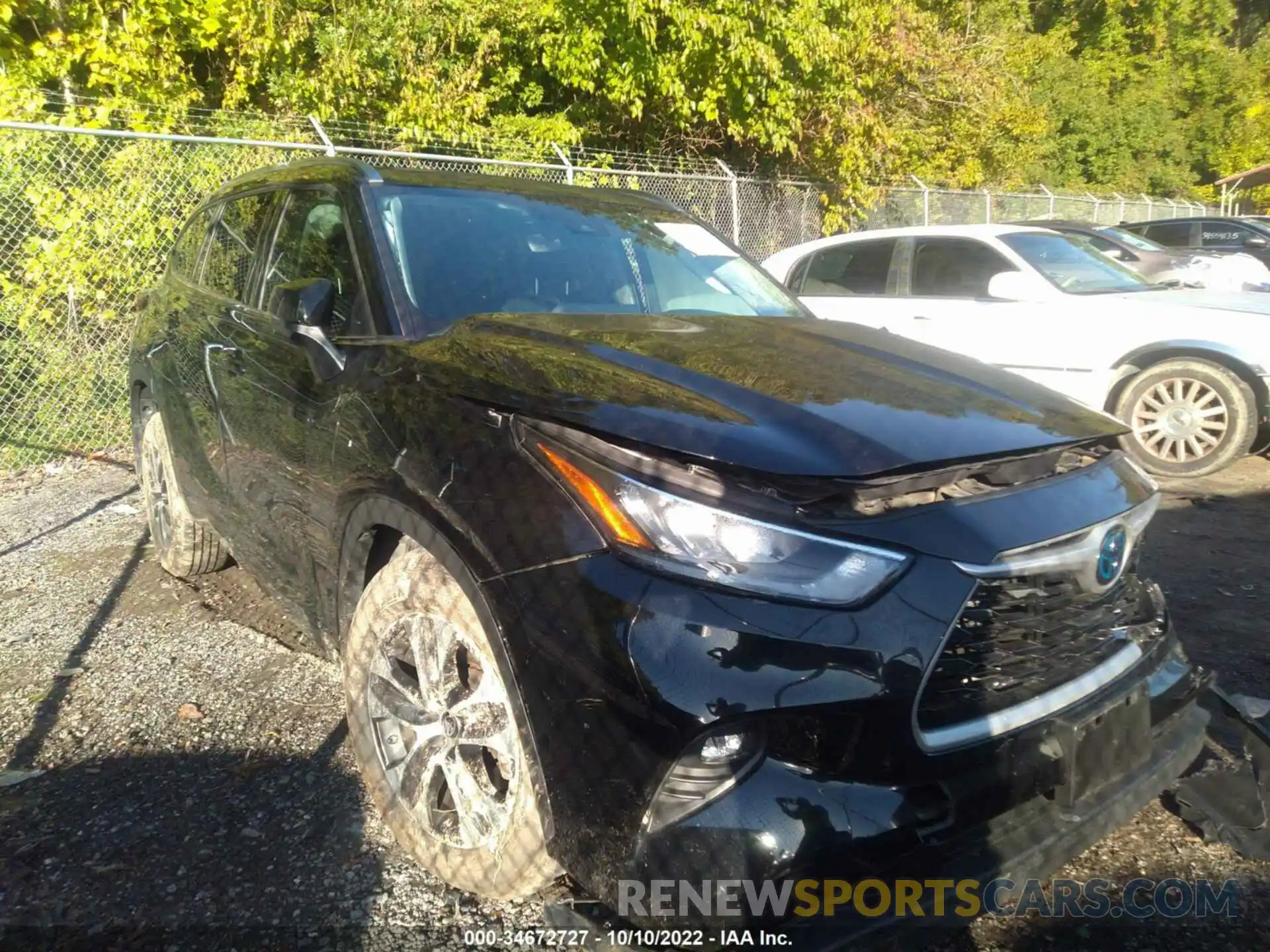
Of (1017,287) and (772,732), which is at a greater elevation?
(1017,287)

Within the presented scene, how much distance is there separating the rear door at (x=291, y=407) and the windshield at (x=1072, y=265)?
18.0ft

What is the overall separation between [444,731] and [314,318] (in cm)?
125

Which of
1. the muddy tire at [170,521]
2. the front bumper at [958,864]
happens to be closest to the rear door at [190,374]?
the muddy tire at [170,521]

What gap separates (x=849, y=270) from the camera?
7742 mm

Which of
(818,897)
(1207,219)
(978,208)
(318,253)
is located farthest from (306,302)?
(1207,219)

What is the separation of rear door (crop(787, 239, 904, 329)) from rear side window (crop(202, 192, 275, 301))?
4457 mm

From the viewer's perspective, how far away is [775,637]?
168cm

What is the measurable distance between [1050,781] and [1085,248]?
262 inches

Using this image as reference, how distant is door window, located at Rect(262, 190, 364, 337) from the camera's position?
9.45 ft

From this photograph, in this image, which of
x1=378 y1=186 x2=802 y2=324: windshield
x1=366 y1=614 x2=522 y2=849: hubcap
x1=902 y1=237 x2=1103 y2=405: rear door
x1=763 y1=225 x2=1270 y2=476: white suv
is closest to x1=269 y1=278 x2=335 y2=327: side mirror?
x1=378 y1=186 x2=802 y2=324: windshield

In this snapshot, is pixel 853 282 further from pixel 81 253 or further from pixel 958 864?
pixel 958 864

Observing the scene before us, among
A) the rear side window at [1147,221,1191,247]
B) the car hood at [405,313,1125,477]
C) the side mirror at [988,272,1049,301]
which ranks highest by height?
the car hood at [405,313,1125,477]

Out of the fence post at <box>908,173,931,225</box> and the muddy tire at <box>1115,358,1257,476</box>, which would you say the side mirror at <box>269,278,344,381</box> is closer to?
the muddy tire at <box>1115,358,1257,476</box>

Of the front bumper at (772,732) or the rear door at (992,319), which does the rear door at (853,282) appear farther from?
the front bumper at (772,732)
